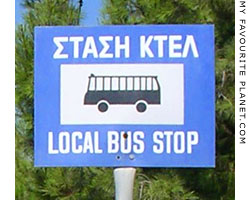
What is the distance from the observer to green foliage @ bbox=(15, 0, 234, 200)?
1054 mm

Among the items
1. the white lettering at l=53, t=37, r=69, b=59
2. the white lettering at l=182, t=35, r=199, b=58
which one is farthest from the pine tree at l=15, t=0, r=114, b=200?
the white lettering at l=182, t=35, r=199, b=58

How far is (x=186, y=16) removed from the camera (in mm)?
1066

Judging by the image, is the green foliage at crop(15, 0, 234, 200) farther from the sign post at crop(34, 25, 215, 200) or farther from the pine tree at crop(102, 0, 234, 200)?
the sign post at crop(34, 25, 215, 200)

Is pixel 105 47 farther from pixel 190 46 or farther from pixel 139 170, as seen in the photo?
pixel 139 170

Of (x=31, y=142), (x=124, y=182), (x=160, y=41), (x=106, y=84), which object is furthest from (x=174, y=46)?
(x=31, y=142)

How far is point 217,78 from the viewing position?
1050 millimetres

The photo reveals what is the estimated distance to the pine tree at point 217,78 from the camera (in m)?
1.05

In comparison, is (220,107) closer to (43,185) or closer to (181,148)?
(181,148)

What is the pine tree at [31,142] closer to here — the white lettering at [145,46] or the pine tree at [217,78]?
the pine tree at [217,78]

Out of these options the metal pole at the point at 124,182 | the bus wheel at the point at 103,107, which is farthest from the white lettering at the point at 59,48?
the metal pole at the point at 124,182

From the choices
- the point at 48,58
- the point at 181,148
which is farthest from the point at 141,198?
the point at 48,58

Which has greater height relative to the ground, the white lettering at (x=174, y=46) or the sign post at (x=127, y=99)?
the white lettering at (x=174, y=46)

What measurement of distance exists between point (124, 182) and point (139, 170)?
0.15 m

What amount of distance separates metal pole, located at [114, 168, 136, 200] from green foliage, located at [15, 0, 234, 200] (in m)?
0.14
